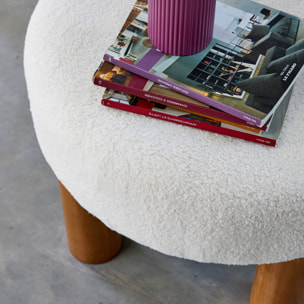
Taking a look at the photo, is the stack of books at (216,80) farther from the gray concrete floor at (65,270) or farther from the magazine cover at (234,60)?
the gray concrete floor at (65,270)

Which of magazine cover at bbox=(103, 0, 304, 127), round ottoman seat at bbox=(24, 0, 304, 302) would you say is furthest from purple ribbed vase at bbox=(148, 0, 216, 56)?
round ottoman seat at bbox=(24, 0, 304, 302)

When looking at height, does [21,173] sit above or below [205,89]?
below

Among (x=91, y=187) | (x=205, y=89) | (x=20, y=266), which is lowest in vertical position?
(x=20, y=266)

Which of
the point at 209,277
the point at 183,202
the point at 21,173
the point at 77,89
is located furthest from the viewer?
the point at 21,173

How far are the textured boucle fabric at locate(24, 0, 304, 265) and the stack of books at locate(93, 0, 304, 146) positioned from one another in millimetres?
21

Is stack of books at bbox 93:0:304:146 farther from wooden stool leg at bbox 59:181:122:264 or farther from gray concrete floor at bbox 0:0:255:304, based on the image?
gray concrete floor at bbox 0:0:255:304

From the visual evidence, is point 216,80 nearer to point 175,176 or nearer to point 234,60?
point 234,60

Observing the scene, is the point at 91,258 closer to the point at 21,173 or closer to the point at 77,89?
the point at 21,173

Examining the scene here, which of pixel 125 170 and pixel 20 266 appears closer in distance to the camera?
pixel 125 170

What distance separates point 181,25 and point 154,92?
0.40 ft

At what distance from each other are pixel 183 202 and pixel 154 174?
2.1 inches

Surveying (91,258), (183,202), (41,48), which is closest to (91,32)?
(41,48)

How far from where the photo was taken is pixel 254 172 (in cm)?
66

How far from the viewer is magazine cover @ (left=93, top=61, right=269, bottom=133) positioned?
0.70m
